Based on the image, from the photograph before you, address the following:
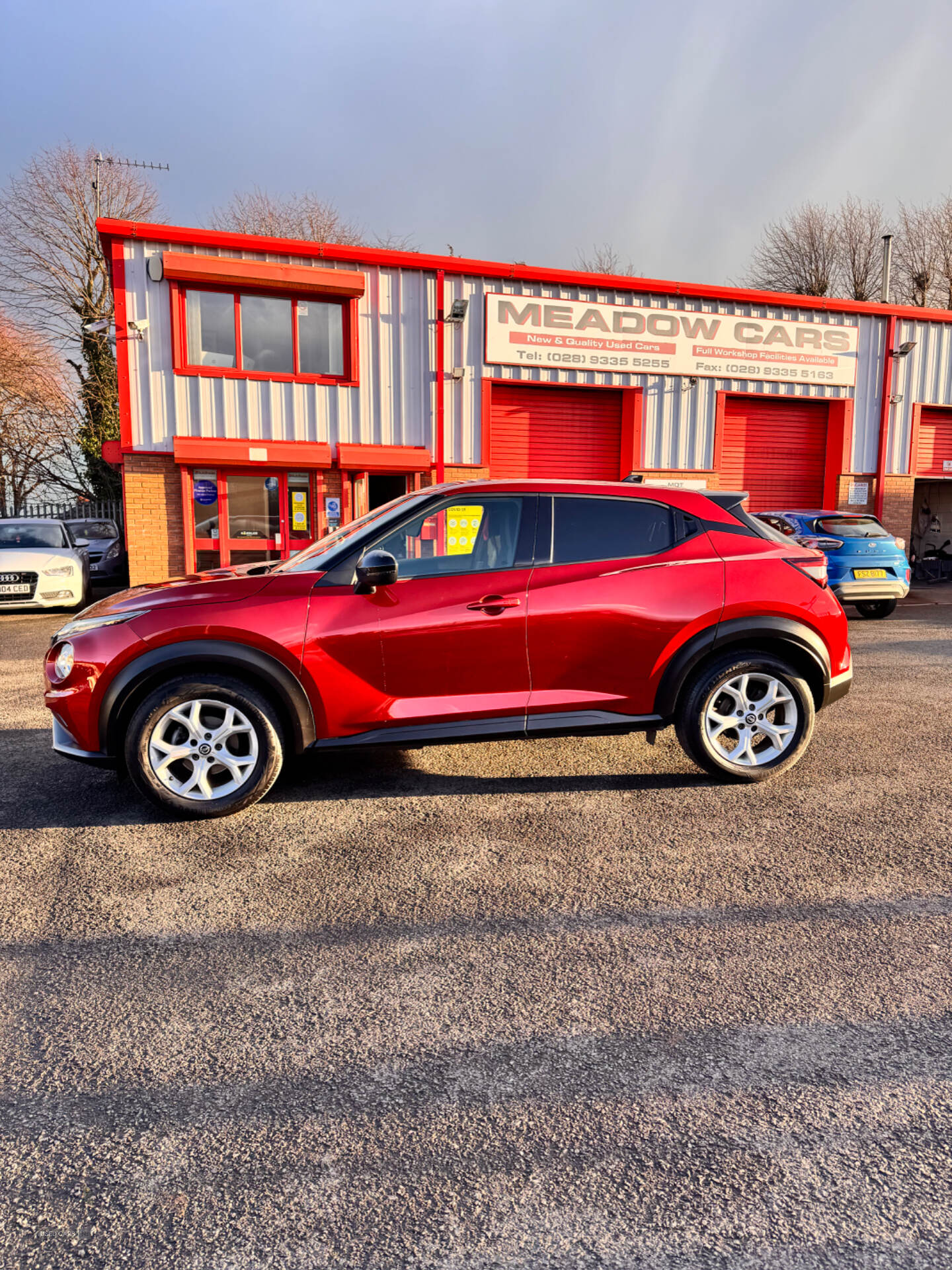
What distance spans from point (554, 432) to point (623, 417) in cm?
150

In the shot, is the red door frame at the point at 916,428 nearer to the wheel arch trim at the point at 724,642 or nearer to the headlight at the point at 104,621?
the wheel arch trim at the point at 724,642

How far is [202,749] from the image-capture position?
13.3 feet

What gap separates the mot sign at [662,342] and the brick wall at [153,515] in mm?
6257

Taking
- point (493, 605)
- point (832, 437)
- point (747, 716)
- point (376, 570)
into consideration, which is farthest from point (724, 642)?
point (832, 437)

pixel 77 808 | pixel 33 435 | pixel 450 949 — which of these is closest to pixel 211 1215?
pixel 450 949

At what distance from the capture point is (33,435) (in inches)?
1155

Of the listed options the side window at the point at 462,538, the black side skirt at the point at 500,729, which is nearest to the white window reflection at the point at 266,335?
the side window at the point at 462,538

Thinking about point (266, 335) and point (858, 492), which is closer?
point (266, 335)

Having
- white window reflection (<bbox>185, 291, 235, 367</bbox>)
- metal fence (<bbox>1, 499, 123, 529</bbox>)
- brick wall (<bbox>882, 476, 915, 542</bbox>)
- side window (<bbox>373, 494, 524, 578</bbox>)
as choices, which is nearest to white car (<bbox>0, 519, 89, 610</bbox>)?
white window reflection (<bbox>185, 291, 235, 367</bbox>)

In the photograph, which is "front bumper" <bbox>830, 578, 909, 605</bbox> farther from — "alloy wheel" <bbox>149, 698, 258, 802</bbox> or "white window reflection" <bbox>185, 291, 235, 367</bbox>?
"white window reflection" <bbox>185, 291, 235, 367</bbox>

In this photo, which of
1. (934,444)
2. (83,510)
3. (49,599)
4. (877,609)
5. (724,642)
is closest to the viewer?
(724,642)

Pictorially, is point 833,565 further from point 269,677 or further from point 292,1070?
point 292,1070

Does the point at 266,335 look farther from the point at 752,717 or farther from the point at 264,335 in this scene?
the point at 752,717

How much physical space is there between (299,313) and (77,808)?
1207 cm
